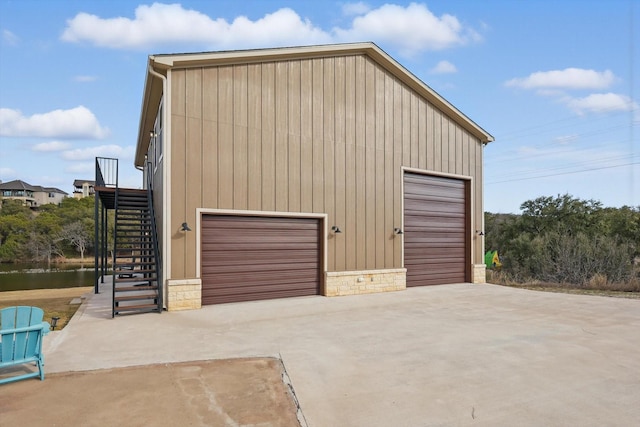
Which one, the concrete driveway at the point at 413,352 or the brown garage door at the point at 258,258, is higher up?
the brown garage door at the point at 258,258

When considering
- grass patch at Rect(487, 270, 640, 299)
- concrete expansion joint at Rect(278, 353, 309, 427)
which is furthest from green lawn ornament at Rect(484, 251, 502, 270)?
concrete expansion joint at Rect(278, 353, 309, 427)

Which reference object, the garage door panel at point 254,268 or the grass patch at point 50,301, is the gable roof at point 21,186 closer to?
the grass patch at point 50,301

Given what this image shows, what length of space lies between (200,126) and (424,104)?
765 centimetres

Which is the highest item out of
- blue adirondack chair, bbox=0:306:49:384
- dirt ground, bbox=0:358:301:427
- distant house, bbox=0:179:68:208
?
distant house, bbox=0:179:68:208

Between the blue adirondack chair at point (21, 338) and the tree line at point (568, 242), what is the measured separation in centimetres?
1580

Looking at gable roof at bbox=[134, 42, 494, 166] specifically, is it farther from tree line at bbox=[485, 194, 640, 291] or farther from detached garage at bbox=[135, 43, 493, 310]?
tree line at bbox=[485, 194, 640, 291]

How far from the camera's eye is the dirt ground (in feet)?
11.0

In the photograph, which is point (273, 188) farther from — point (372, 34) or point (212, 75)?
point (372, 34)

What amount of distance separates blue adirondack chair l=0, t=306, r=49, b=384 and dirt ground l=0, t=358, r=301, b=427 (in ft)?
0.74

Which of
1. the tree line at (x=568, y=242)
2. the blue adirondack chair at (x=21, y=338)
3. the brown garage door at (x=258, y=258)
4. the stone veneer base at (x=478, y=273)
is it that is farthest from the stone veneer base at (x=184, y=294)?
the tree line at (x=568, y=242)

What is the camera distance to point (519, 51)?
13.5 meters

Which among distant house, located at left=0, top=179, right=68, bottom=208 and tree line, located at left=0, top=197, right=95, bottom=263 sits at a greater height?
distant house, located at left=0, top=179, right=68, bottom=208

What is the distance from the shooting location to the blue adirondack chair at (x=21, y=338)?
4121 mm

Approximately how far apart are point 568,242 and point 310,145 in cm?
1461
